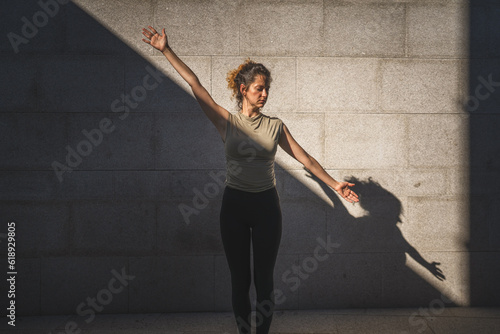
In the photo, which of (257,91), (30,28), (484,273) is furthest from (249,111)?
(484,273)

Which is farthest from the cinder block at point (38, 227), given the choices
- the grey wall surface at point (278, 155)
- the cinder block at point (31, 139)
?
the cinder block at point (31, 139)

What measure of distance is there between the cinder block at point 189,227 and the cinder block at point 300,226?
599 mm

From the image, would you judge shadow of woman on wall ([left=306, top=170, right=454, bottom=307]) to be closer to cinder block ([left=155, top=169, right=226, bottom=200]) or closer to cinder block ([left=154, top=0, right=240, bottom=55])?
cinder block ([left=155, top=169, right=226, bottom=200])

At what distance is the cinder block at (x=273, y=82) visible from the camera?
3389mm

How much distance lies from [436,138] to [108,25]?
3.11m

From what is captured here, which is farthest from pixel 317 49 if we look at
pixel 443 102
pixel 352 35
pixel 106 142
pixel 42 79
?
pixel 42 79

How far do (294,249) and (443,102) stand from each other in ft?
6.26

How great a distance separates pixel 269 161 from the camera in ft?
8.67

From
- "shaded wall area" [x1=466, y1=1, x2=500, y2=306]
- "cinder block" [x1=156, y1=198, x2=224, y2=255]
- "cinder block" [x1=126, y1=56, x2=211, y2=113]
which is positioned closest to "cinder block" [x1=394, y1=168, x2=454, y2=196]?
"shaded wall area" [x1=466, y1=1, x2=500, y2=306]

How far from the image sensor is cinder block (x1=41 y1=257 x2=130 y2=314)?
3.38m

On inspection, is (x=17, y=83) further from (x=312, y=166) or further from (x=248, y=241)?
(x=312, y=166)

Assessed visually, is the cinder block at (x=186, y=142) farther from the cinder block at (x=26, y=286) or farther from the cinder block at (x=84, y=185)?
the cinder block at (x=26, y=286)

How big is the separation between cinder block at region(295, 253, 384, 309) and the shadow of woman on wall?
0.02 m

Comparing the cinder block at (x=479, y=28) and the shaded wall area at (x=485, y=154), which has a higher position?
the cinder block at (x=479, y=28)
